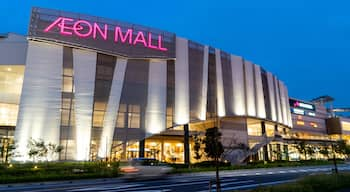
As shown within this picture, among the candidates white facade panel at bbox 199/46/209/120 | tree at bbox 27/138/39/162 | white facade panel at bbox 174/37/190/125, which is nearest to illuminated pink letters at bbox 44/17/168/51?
white facade panel at bbox 174/37/190/125

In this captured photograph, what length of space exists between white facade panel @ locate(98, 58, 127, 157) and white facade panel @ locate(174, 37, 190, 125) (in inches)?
381

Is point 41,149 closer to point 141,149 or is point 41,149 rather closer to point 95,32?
point 141,149

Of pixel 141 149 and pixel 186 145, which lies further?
pixel 186 145

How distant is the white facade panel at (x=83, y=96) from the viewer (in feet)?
117

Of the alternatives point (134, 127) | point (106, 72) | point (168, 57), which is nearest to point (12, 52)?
point (106, 72)

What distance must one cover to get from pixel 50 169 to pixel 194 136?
23.4 meters

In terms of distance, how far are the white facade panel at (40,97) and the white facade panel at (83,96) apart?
234 centimetres

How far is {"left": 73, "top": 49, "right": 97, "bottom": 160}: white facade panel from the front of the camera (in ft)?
117

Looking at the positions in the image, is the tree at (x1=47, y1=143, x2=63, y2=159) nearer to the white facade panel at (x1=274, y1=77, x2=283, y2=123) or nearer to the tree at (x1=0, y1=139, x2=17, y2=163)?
the tree at (x1=0, y1=139, x2=17, y2=163)

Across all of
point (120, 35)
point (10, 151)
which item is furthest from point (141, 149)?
point (120, 35)

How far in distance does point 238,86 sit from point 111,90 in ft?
86.2

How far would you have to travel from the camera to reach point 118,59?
1601 inches

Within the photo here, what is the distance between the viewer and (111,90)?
38750 millimetres

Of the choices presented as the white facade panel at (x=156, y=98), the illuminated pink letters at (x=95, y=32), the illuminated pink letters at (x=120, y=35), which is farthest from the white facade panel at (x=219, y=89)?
the illuminated pink letters at (x=120, y=35)
